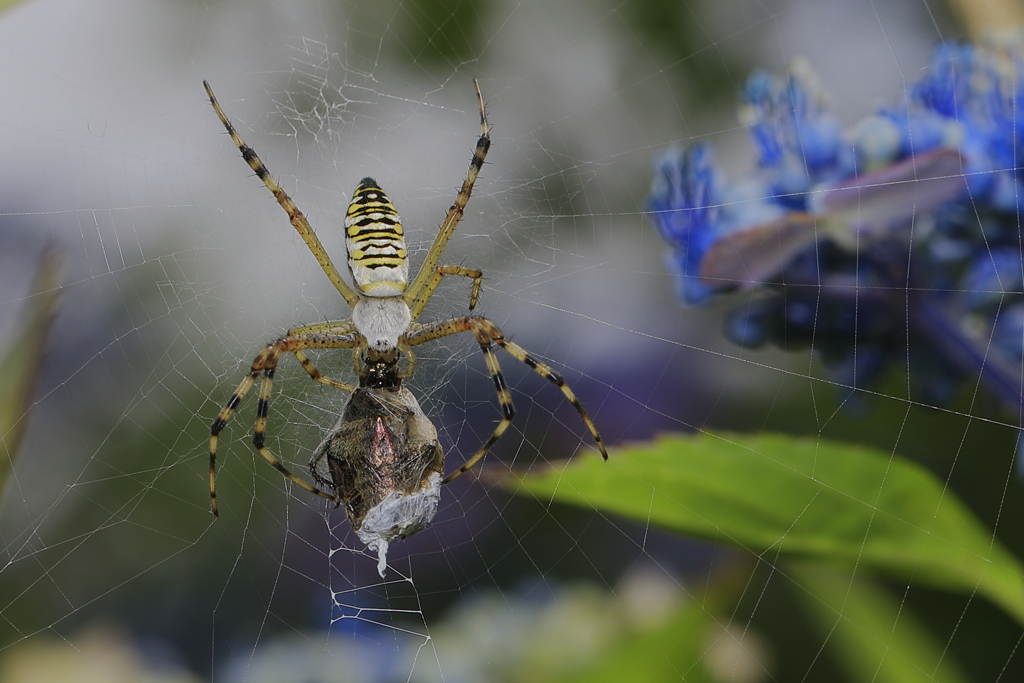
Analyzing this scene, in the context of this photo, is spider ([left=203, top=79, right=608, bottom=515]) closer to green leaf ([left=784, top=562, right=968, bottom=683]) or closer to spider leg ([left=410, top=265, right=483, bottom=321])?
spider leg ([left=410, top=265, right=483, bottom=321])

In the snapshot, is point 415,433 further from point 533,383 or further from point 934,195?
point 934,195

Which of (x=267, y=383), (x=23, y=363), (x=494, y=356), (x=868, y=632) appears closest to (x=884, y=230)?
(x=868, y=632)

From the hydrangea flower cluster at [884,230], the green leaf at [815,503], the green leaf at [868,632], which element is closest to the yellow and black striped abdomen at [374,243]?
the hydrangea flower cluster at [884,230]

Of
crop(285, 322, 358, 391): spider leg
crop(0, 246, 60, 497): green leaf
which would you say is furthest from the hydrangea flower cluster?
crop(0, 246, 60, 497): green leaf

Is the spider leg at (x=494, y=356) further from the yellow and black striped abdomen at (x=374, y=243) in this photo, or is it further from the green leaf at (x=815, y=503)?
the green leaf at (x=815, y=503)

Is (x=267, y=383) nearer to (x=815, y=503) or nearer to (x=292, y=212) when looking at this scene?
(x=292, y=212)

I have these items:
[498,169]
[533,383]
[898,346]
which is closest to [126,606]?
[533,383]
